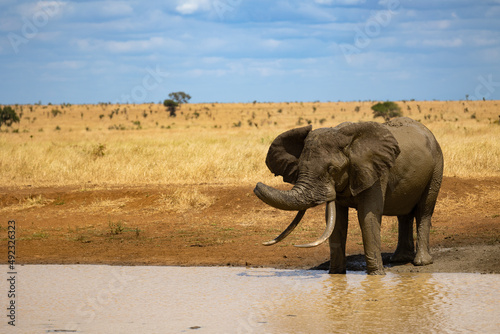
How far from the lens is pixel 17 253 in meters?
11.9

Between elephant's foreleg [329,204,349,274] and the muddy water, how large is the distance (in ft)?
0.72

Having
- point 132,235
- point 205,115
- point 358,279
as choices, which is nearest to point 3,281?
point 132,235

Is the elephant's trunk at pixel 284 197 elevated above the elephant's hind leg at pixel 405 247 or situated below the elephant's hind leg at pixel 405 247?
above

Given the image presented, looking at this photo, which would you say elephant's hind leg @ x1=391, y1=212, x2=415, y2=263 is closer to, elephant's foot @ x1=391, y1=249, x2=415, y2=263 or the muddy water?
elephant's foot @ x1=391, y1=249, x2=415, y2=263

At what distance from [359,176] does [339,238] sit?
1.10m

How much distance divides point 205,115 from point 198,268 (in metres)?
58.5

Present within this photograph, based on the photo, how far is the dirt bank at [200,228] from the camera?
11.1m

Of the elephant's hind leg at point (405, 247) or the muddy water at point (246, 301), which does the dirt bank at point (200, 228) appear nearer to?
the elephant's hind leg at point (405, 247)

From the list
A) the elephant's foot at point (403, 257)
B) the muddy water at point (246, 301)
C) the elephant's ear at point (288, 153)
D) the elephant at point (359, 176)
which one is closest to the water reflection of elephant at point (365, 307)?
the muddy water at point (246, 301)

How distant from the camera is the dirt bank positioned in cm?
1105

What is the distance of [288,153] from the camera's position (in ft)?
29.2

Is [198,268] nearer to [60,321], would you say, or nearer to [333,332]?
[60,321]

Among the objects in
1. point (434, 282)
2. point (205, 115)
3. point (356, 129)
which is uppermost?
point (205, 115)

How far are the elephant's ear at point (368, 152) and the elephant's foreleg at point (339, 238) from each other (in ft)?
2.35
